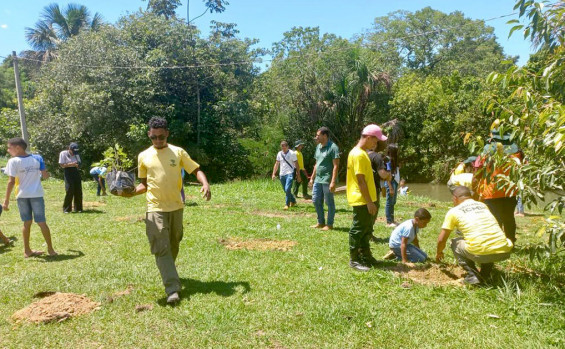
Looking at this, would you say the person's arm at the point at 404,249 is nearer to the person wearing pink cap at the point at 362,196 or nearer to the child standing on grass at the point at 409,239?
the child standing on grass at the point at 409,239

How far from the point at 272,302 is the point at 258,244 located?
277cm

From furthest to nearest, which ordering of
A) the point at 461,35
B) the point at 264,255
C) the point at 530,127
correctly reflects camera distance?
1. the point at 461,35
2. the point at 264,255
3. the point at 530,127

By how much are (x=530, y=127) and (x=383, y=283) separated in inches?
88.5

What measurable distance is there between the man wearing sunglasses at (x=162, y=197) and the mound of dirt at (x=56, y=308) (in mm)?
798

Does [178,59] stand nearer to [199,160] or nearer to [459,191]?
[199,160]

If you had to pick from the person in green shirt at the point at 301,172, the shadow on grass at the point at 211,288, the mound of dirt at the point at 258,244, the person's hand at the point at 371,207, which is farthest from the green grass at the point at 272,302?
the person in green shirt at the point at 301,172

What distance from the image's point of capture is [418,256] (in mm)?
6094

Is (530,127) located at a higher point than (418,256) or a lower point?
higher

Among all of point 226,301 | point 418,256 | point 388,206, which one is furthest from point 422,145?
point 226,301

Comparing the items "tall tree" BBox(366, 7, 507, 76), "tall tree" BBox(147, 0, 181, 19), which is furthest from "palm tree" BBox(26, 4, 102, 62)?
"tall tree" BBox(366, 7, 507, 76)

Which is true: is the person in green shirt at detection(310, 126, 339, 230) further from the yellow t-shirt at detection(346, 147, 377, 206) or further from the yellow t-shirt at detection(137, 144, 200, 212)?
the yellow t-shirt at detection(137, 144, 200, 212)

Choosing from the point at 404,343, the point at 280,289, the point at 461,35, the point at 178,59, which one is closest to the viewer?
the point at 404,343

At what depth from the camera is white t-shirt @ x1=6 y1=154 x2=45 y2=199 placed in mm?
6641

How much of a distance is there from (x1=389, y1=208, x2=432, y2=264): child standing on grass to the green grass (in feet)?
1.62
